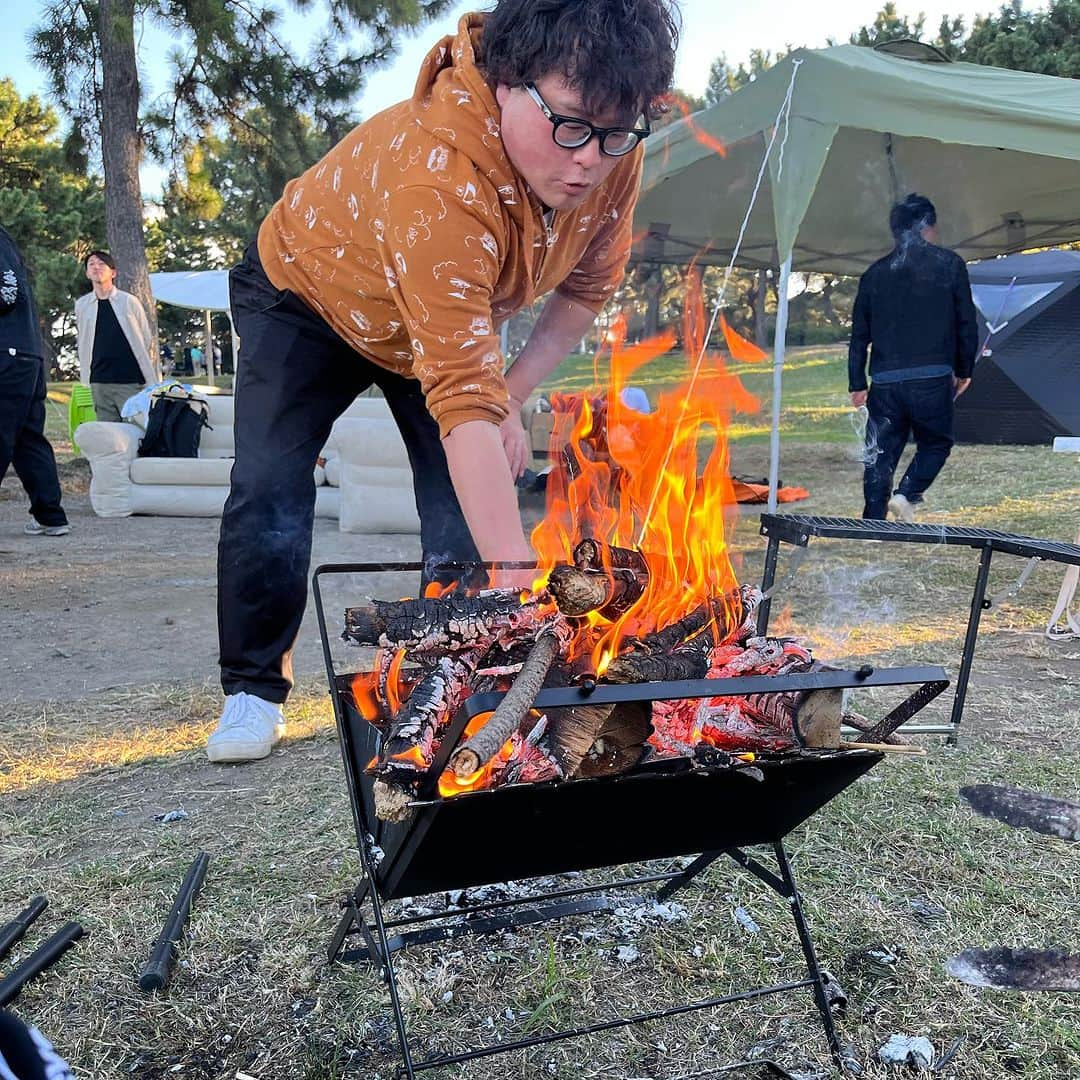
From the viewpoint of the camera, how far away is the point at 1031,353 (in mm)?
11078

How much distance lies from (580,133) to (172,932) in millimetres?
1687

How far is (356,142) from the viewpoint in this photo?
2.07 metres

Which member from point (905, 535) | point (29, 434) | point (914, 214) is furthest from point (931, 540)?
point (29, 434)

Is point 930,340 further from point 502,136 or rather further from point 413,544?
point 502,136

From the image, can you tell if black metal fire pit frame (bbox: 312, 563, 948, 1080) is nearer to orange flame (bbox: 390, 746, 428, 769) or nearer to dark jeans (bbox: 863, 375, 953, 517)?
orange flame (bbox: 390, 746, 428, 769)

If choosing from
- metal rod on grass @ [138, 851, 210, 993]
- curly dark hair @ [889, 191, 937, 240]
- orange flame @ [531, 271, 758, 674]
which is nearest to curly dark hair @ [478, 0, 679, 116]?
orange flame @ [531, 271, 758, 674]

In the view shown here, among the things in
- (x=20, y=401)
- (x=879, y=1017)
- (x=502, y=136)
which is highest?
(x=502, y=136)

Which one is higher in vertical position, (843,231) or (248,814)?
(843,231)

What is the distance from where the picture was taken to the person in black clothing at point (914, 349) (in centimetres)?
572

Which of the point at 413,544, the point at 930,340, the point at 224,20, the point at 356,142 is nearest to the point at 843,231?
the point at 930,340

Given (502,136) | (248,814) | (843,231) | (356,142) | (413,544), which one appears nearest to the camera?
(502,136)

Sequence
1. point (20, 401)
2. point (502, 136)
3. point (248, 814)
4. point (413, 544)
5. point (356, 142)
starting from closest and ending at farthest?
point (502, 136)
point (356, 142)
point (248, 814)
point (20, 401)
point (413, 544)

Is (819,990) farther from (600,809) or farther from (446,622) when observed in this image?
(446,622)

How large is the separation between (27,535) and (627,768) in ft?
20.9
